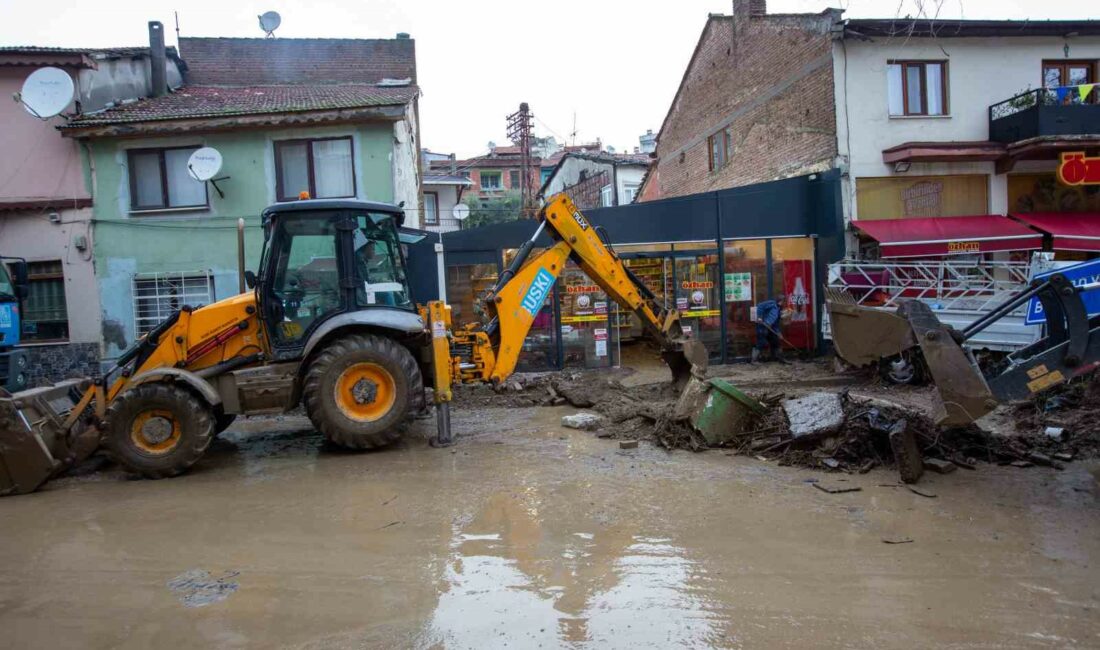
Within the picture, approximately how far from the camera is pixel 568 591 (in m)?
4.04

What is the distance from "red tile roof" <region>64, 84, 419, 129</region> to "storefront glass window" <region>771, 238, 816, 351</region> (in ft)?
27.2

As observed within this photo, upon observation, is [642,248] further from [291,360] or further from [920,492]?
[920,492]

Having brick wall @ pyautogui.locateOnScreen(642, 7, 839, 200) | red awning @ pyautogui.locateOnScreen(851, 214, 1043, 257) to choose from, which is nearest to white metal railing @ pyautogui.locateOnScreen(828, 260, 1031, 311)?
red awning @ pyautogui.locateOnScreen(851, 214, 1043, 257)

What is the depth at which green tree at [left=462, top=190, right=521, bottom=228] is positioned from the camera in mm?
34675

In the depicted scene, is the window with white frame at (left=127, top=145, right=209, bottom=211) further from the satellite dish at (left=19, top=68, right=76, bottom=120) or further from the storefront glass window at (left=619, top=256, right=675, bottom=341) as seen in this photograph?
the storefront glass window at (left=619, top=256, right=675, bottom=341)

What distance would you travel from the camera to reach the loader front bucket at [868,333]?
6007 mm

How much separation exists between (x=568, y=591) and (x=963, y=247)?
13.7 meters

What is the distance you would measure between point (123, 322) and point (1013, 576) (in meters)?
15.1

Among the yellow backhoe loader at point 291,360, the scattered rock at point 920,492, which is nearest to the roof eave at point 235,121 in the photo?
the yellow backhoe loader at point 291,360

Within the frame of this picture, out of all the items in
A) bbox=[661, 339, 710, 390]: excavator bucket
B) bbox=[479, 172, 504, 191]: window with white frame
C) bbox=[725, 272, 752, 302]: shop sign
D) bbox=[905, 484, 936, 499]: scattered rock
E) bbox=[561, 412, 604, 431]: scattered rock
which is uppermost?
bbox=[479, 172, 504, 191]: window with white frame

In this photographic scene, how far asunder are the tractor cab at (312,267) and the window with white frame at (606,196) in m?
25.0

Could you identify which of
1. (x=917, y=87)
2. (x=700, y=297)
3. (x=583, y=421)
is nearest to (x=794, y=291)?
(x=700, y=297)

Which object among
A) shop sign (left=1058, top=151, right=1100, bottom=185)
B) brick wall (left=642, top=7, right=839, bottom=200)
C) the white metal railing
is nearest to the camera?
the white metal railing

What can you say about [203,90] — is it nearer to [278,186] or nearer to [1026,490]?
[278,186]
